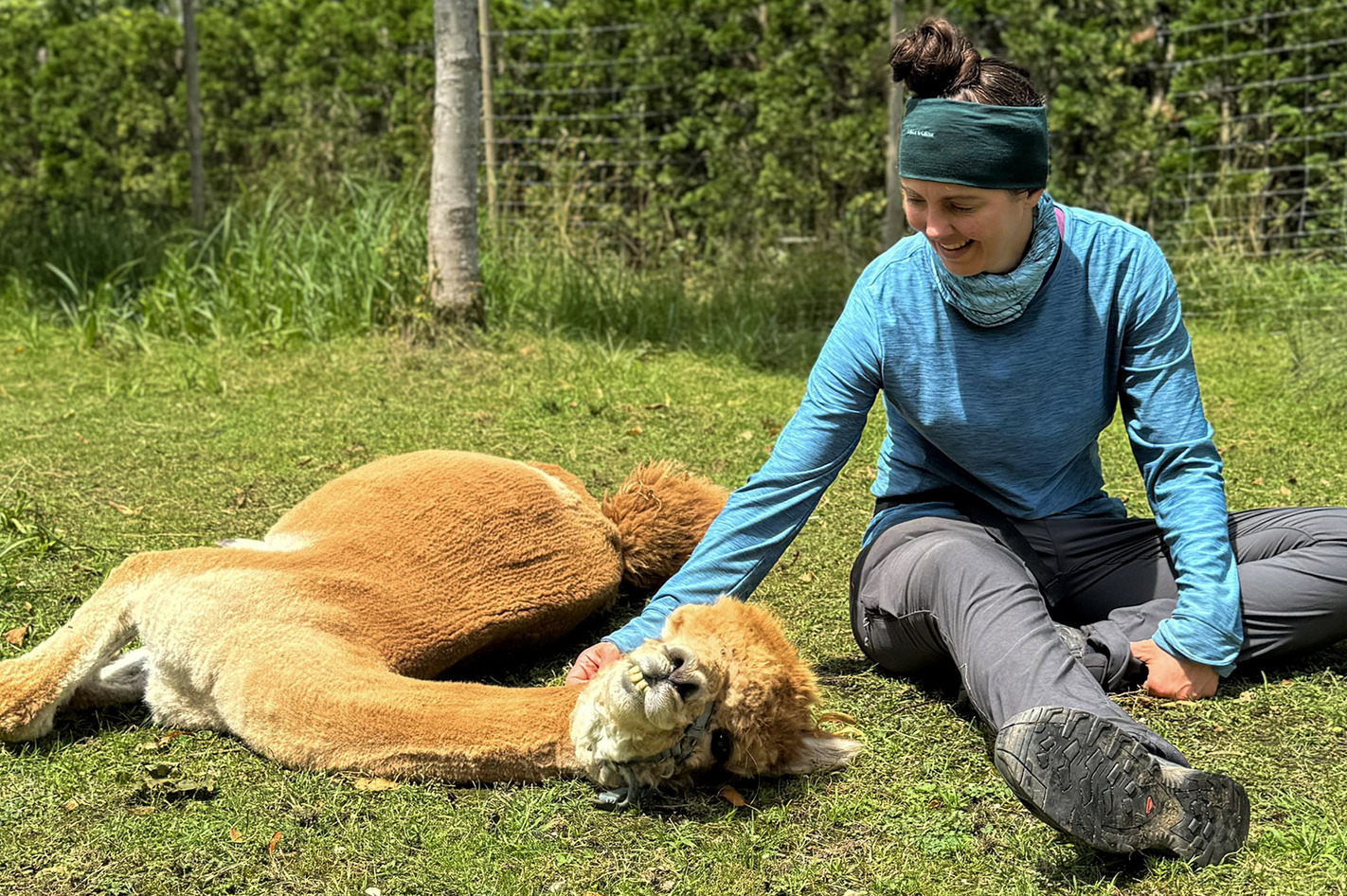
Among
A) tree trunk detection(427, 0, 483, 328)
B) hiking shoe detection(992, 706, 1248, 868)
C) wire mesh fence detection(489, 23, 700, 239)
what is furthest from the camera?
wire mesh fence detection(489, 23, 700, 239)

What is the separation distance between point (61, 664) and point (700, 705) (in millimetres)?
1425

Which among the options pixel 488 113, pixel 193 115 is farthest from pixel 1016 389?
pixel 193 115

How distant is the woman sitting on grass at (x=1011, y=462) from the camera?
106 inches

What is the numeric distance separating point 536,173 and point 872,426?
485 cm

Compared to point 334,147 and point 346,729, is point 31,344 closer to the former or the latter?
point 334,147

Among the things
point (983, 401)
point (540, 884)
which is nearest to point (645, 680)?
point (540, 884)

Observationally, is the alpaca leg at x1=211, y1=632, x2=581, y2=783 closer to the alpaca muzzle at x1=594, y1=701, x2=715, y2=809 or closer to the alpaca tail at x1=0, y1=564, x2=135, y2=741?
the alpaca muzzle at x1=594, y1=701, x2=715, y2=809

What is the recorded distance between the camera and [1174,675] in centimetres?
287

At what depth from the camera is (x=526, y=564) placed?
10.3 ft

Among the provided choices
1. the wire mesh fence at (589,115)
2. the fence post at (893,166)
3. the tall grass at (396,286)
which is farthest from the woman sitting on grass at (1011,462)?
the wire mesh fence at (589,115)

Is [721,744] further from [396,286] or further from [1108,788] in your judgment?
[396,286]

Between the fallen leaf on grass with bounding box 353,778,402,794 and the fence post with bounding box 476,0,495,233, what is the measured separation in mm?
6023

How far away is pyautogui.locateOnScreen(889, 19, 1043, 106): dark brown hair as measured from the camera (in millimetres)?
2689

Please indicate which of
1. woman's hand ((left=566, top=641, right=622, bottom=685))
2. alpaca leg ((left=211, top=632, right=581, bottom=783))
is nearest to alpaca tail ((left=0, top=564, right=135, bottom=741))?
alpaca leg ((left=211, top=632, right=581, bottom=783))
